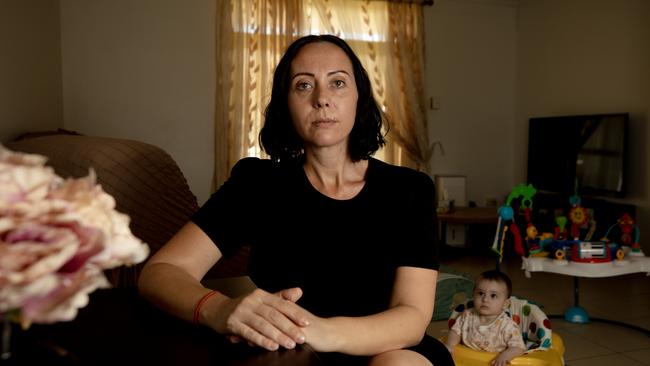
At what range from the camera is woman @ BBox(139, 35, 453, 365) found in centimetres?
106

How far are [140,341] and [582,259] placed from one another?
282 centimetres

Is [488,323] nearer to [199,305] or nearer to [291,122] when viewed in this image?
[291,122]

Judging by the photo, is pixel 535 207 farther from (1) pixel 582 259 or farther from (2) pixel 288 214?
(2) pixel 288 214

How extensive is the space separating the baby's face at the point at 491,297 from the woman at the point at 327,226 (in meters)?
1.05

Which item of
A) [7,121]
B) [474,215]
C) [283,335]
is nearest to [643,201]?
[474,215]

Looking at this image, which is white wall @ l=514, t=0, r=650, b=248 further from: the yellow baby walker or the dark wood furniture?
the dark wood furniture

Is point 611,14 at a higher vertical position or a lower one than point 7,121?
higher

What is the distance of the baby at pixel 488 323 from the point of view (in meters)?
2.16

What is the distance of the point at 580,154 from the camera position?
15.9 ft

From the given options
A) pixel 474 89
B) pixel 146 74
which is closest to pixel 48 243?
pixel 146 74

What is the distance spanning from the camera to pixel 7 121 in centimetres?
307

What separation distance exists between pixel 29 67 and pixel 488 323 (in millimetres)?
3358

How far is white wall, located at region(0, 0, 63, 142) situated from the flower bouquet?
2999 millimetres

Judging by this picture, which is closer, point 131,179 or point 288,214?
point 288,214
